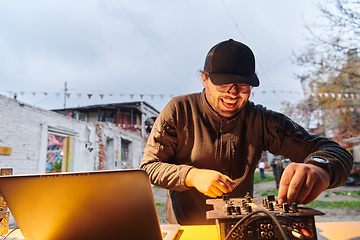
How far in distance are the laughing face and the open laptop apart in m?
0.67

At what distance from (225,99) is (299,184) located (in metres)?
0.53

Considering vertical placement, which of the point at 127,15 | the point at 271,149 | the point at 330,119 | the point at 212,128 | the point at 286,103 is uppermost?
the point at 127,15

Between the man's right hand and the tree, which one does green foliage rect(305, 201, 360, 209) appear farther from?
the man's right hand

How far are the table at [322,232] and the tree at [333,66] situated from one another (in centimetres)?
397

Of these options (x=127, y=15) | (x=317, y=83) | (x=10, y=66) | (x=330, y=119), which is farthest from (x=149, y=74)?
(x=330, y=119)

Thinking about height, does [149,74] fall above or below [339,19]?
above

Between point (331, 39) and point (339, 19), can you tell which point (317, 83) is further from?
point (339, 19)

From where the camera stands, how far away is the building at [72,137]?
12.1 feet

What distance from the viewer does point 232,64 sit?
98cm

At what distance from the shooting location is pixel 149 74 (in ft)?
25.7

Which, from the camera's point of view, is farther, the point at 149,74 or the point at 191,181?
the point at 149,74

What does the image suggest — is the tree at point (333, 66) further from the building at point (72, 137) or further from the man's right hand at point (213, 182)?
the man's right hand at point (213, 182)

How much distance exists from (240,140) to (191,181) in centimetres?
45

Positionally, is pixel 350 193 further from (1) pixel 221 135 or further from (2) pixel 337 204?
(1) pixel 221 135
